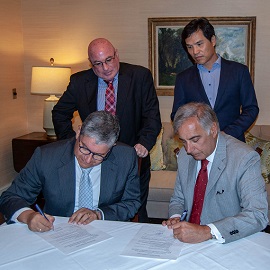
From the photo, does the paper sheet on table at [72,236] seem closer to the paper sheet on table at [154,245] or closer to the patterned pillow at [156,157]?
the paper sheet on table at [154,245]

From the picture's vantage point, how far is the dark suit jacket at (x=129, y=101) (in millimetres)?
2902

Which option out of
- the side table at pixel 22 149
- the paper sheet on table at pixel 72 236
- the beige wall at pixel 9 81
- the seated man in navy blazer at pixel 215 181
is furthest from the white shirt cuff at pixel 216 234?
the beige wall at pixel 9 81

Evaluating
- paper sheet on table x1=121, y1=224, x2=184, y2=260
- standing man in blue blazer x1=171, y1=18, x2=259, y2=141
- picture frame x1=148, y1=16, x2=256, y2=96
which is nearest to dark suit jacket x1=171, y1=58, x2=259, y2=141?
standing man in blue blazer x1=171, y1=18, x2=259, y2=141

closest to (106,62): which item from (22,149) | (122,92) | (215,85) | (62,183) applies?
(122,92)

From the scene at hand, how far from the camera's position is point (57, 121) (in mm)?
3074

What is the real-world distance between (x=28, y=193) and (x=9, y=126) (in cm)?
293

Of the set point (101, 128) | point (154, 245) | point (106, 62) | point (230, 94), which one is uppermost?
point (106, 62)

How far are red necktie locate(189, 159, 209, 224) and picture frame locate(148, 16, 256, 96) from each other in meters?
2.72

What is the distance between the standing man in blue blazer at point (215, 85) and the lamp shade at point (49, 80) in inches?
80.4

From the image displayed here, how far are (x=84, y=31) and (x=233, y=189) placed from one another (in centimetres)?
345

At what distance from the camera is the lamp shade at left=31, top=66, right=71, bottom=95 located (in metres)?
4.70

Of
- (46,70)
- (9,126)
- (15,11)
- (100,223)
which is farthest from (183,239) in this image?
(15,11)

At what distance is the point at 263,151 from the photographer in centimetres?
424

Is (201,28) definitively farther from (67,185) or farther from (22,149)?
→ (22,149)
